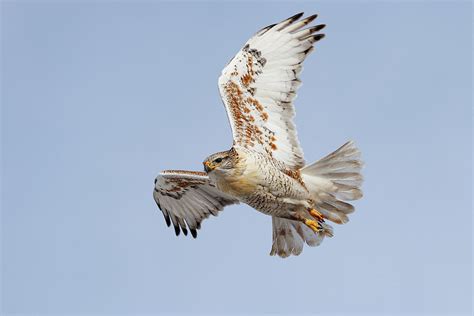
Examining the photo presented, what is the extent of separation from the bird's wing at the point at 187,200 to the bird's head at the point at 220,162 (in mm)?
1701

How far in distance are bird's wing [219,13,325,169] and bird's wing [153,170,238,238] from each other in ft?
3.57

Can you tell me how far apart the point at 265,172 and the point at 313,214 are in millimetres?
1004

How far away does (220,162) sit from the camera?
349 inches

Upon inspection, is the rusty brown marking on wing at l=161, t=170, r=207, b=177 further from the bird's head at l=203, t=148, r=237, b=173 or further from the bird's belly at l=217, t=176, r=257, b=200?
the bird's head at l=203, t=148, r=237, b=173

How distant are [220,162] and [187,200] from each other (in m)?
2.33

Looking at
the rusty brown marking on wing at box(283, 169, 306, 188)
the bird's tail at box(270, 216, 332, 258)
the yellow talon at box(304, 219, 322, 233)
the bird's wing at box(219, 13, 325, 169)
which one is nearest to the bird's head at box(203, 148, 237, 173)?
the bird's wing at box(219, 13, 325, 169)

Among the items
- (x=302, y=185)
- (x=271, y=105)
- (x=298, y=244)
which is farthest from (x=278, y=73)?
(x=298, y=244)

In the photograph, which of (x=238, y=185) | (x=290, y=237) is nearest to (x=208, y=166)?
(x=238, y=185)

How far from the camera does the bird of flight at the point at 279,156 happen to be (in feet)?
31.2

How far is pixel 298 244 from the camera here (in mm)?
10672

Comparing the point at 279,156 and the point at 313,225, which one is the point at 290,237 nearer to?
the point at 313,225

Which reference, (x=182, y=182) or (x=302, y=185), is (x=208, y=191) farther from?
(x=302, y=185)

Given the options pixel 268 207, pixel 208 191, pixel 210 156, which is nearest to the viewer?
pixel 210 156

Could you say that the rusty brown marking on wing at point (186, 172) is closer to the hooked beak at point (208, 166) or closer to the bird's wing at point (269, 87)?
the bird's wing at point (269, 87)
